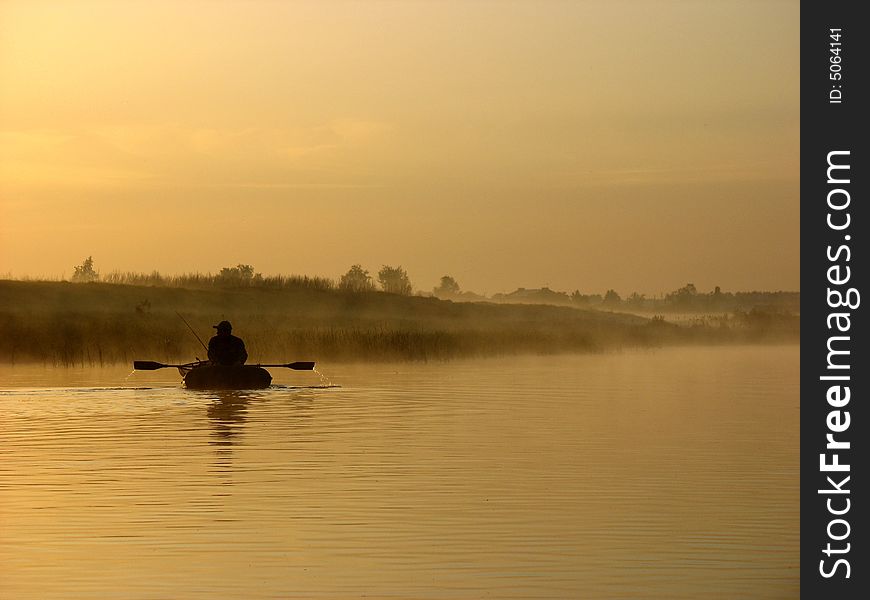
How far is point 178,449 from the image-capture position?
21094 millimetres

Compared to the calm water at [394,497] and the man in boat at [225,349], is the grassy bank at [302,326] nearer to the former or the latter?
the man in boat at [225,349]

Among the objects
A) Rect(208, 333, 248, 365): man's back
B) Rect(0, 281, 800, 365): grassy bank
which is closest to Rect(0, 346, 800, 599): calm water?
Rect(208, 333, 248, 365): man's back

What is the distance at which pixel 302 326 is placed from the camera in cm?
5797

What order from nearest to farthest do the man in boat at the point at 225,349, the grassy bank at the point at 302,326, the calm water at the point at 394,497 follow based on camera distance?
the calm water at the point at 394,497 → the man in boat at the point at 225,349 → the grassy bank at the point at 302,326

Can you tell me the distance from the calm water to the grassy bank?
564 inches

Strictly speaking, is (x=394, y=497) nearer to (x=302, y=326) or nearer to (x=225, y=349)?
(x=225, y=349)

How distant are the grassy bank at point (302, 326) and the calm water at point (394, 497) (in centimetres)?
1432

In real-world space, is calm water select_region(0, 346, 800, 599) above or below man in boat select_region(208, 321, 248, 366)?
below

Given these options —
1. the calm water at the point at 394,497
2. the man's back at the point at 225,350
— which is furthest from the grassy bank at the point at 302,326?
the calm water at the point at 394,497

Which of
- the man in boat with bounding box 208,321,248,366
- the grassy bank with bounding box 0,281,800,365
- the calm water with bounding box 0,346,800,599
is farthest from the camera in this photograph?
the grassy bank with bounding box 0,281,800,365

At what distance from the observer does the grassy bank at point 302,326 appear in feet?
148

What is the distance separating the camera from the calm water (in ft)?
40.3

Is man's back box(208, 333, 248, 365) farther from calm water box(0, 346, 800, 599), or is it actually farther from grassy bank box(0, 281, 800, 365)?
grassy bank box(0, 281, 800, 365)
